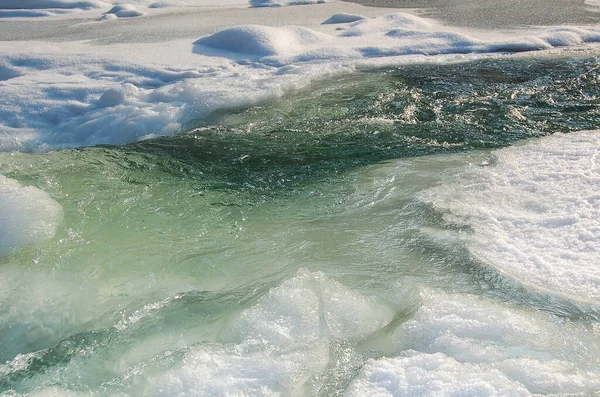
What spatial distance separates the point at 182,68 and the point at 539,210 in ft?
11.4

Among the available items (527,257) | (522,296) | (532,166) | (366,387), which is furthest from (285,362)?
(532,166)

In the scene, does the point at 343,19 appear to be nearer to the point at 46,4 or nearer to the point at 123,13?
the point at 123,13

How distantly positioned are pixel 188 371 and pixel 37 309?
0.87 m

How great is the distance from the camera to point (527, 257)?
2.81 metres

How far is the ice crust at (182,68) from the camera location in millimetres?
4574

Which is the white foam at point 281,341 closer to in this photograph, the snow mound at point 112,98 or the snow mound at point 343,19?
the snow mound at point 112,98

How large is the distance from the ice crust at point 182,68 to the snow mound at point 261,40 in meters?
0.01

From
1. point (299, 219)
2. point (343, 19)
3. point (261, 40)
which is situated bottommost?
point (299, 219)

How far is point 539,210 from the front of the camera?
3.21 meters

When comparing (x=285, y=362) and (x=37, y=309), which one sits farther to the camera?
(x=37, y=309)

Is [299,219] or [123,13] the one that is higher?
[123,13]

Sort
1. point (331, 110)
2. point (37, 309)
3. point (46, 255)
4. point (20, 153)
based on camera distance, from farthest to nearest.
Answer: point (331, 110) < point (20, 153) < point (46, 255) < point (37, 309)

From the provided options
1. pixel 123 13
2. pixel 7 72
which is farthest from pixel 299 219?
pixel 123 13

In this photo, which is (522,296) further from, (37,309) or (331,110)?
(331,110)
